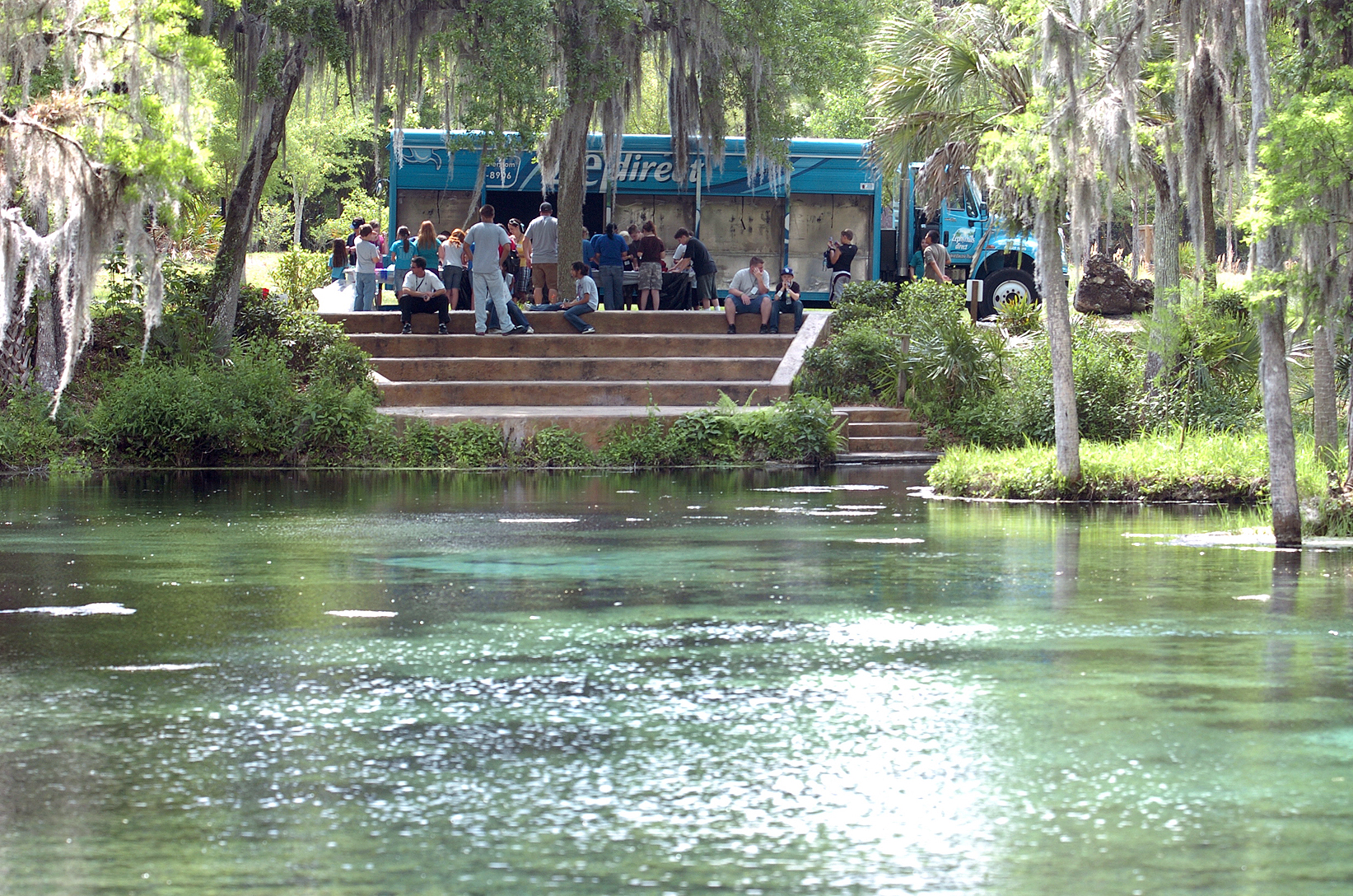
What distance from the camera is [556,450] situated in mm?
22094

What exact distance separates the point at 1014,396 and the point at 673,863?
61.8 ft

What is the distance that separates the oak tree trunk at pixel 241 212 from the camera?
23406mm

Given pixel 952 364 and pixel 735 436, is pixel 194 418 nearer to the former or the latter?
pixel 735 436

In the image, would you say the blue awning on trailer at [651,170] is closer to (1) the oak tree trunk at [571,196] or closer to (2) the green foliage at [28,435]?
(1) the oak tree trunk at [571,196]

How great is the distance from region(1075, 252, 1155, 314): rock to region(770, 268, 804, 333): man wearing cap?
5855 mm

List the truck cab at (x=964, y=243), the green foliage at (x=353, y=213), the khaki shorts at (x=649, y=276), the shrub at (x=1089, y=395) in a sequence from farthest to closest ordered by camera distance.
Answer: the green foliage at (x=353, y=213) → the truck cab at (x=964, y=243) → the khaki shorts at (x=649, y=276) → the shrub at (x=1089, y=395)

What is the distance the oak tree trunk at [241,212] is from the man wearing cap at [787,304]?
786cm

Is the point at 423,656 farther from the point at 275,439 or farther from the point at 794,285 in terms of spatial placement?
the point at 794,285

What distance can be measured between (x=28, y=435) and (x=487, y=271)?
700 centimetres

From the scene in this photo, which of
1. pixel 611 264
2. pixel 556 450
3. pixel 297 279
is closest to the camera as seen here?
pixel 556 450

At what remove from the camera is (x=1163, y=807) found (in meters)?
5.79

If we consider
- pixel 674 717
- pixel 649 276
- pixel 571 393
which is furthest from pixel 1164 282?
pixel 674 717

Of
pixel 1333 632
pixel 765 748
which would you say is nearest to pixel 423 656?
pixel 765 748

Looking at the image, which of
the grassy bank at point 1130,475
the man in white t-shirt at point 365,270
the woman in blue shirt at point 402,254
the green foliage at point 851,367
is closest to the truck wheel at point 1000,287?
the green foliage at point 851,367
